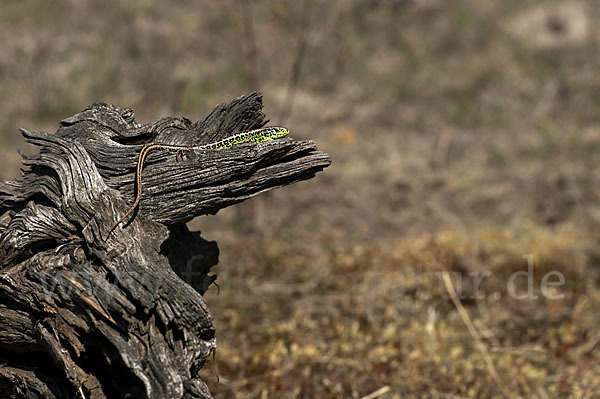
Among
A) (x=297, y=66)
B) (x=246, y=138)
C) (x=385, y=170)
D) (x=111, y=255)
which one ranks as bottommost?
(x=111, y=255)

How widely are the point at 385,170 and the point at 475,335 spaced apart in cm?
405

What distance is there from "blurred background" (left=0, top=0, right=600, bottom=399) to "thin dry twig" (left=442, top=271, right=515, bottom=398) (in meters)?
0.03

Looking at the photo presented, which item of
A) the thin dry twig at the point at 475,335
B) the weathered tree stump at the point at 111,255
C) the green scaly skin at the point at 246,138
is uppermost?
the green scaly skin at the point at 246,138

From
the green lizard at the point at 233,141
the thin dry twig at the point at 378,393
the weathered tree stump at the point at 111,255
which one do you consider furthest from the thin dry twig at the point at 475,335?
the green lizard at the point at 233,141

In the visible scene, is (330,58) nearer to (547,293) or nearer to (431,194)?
(431,194)

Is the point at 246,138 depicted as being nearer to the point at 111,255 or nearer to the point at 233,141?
the point at 233,141

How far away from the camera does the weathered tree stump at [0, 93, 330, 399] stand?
2.31m

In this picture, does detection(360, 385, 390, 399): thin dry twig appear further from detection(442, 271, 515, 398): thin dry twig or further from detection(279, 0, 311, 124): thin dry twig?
detection(279, 0, 311, 124): thin dry twig

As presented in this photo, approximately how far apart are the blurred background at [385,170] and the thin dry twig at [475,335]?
0.10ft

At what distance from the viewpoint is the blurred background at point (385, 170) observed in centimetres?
421

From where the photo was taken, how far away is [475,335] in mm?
4566

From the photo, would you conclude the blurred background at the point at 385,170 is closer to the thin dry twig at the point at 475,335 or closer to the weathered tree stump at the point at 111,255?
the thin dry twig at the point at 475,335

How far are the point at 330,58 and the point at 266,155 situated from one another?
9655 mm

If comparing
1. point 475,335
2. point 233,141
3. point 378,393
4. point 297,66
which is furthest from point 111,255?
point 297,66
